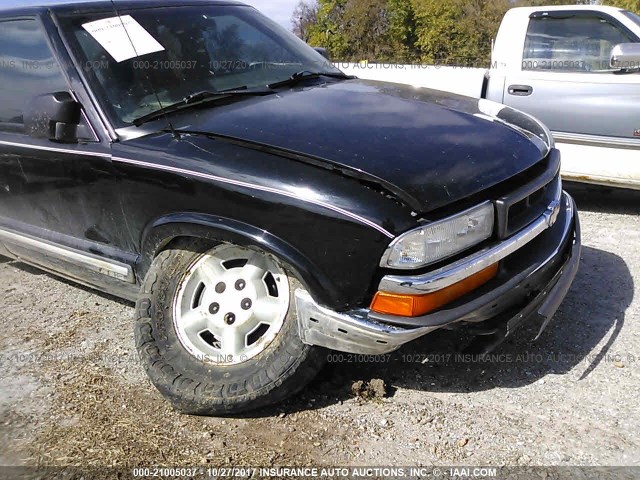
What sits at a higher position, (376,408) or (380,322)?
(380,322)

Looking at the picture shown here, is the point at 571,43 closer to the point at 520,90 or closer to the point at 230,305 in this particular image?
the point at 520,90

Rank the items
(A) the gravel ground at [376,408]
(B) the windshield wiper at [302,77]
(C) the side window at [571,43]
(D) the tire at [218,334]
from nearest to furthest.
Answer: (A) the gravel ground at [376,408] < (D) the tire at [218,334] < (B) the windshield wiper at [302,77] < (C) the side window at [571,43]

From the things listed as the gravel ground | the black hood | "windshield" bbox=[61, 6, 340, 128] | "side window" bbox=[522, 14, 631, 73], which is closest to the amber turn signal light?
the black hood

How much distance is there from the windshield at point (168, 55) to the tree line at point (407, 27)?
13.2m

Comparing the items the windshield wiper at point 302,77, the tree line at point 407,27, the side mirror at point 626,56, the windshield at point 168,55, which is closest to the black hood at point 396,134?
the windshield wiper at point 302,77

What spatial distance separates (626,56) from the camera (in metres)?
4.71

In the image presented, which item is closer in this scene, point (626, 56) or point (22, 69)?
point (22, 69)

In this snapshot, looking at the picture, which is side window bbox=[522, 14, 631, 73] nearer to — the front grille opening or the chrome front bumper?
the front grille opening

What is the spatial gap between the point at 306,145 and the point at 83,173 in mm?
1229

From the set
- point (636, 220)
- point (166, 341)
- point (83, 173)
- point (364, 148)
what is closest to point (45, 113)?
point (83, 173)

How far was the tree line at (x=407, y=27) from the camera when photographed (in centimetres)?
1642

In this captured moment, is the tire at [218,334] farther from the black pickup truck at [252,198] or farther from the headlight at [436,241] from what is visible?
the headlight at [436,241]

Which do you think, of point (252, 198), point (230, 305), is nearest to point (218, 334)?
point (230, 305)

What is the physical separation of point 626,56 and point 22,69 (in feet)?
13.6
